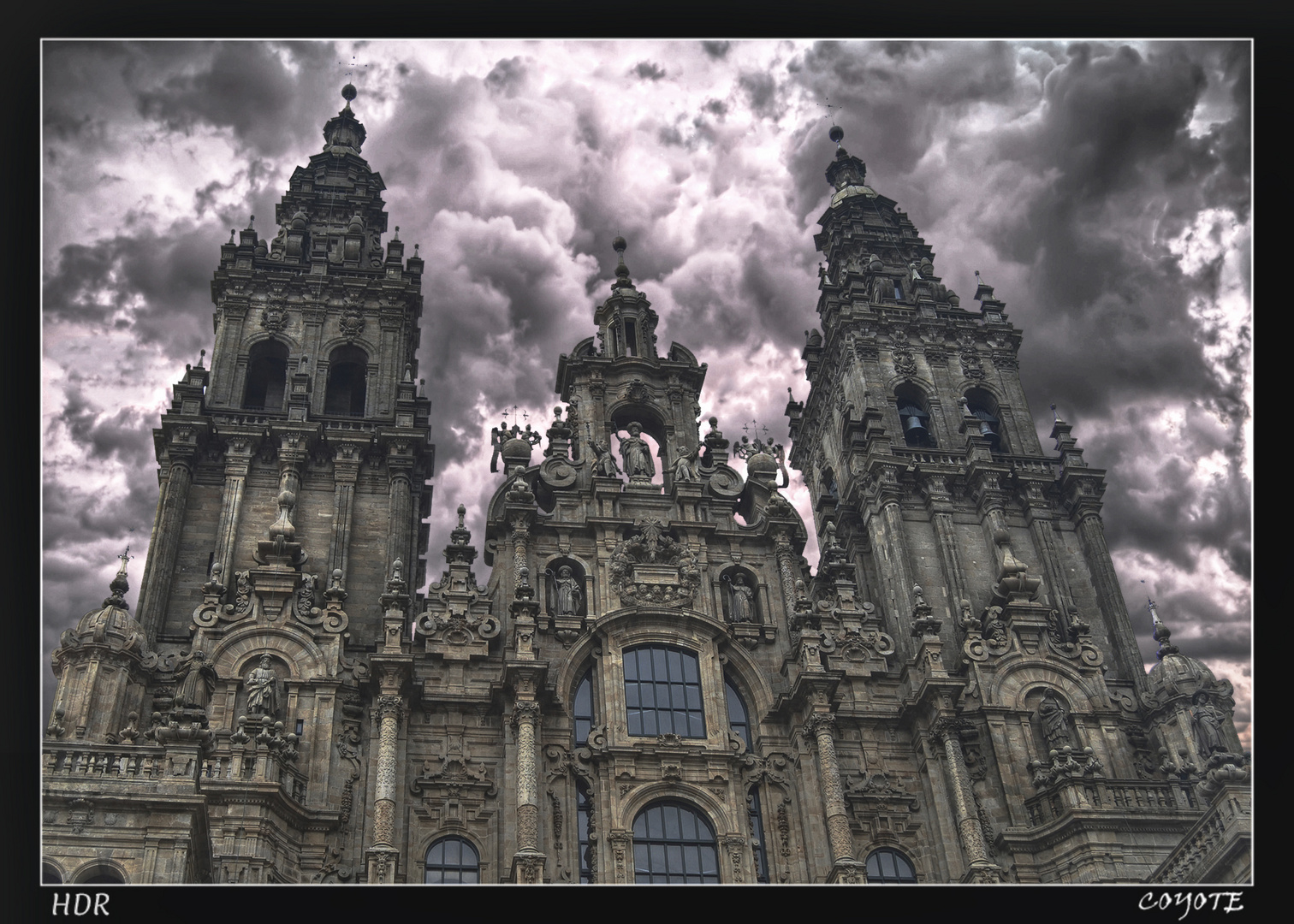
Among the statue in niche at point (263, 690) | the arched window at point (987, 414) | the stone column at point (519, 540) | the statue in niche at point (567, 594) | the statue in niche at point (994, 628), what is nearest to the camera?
the statue in niche at point (263, 690)

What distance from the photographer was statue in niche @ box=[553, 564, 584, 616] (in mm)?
34781

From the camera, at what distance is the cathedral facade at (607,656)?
29047mm

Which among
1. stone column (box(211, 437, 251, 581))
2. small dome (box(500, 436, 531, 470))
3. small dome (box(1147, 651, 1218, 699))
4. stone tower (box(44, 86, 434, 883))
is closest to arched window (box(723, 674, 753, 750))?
small dome (box(500, 436, 531, 470))

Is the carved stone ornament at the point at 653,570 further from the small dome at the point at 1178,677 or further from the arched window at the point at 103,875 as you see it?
the arched window at the point at 103,875

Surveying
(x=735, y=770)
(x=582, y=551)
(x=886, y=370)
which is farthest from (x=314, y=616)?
(x=886, y=370)

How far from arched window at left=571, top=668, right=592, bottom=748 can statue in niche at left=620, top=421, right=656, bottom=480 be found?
258 inches

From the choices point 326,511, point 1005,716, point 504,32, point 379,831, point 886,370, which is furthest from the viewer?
point 886,370

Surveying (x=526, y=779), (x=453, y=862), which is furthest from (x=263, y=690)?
(x=526, y=779)

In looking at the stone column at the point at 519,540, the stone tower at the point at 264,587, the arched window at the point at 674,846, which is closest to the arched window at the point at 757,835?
the arched window at the point at 674,846

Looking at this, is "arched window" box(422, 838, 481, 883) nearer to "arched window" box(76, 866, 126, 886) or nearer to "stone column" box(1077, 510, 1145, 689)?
"arched window" box(76, 866, 126, 886)

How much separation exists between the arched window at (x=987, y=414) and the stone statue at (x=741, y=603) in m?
10.5

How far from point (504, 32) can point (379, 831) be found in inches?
648
